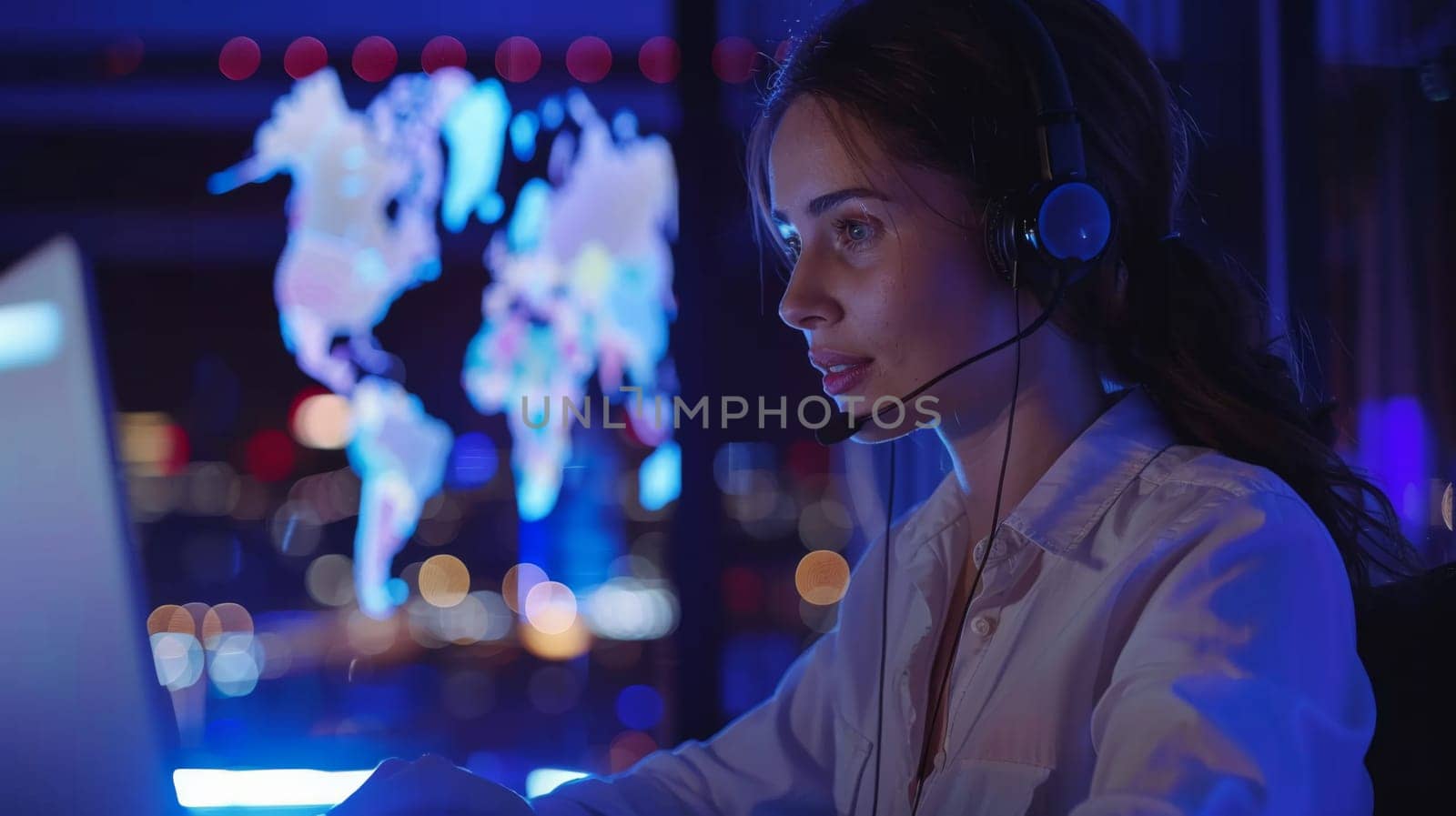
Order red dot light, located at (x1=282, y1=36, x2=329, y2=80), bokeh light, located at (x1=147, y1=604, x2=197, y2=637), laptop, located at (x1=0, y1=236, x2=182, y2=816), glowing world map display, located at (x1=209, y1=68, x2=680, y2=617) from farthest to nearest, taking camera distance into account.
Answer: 1. red dot light, located at (x1=282, y1=36, x2=329, y2=80)
2. glowing world map display, located at (x1=209, y1=68, x2=680, y2=617)
3. bokeh light, located at (x1=147, y1=604, x2=197, y2=637)
4. laptop, located at (x1=0, y1=236, x2=182, y2=816)

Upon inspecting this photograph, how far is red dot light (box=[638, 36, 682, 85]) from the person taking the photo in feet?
6.55

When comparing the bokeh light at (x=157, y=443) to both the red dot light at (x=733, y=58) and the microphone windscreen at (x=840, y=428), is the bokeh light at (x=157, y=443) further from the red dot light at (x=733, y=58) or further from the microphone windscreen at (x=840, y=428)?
the microphone windscreen at (x=840, y=428)

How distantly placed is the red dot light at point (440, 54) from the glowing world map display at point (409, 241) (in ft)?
0.10

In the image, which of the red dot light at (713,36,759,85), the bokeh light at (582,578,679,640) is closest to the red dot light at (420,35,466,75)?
the red dot light at (713,36,759,85)

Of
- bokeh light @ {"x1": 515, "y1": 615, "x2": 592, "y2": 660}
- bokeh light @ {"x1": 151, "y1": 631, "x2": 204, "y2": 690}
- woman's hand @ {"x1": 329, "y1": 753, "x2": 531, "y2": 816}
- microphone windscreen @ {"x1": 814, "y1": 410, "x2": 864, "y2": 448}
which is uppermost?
microphone windscreen @ {"x1": 814, "y1": 410, "x2": 864, "y2": 448}

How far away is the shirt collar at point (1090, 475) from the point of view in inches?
32.4

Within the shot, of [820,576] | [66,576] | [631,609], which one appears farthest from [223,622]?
[66,576]

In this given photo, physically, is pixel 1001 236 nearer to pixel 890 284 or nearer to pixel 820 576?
pixel 890 284

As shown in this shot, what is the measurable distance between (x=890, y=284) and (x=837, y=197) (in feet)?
0.31

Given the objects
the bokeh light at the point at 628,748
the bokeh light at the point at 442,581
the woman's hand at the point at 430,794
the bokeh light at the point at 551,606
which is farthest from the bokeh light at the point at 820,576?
the woman's hand at the point at 430,794

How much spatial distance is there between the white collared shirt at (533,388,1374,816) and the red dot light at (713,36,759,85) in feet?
4.07

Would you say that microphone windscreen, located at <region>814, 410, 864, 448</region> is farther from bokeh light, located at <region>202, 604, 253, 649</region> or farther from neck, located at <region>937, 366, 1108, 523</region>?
bokeh light, located at <region>202, 604, 253, 649</region>

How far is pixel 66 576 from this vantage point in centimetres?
41

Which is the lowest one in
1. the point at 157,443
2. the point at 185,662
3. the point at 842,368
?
the point at 185,662
